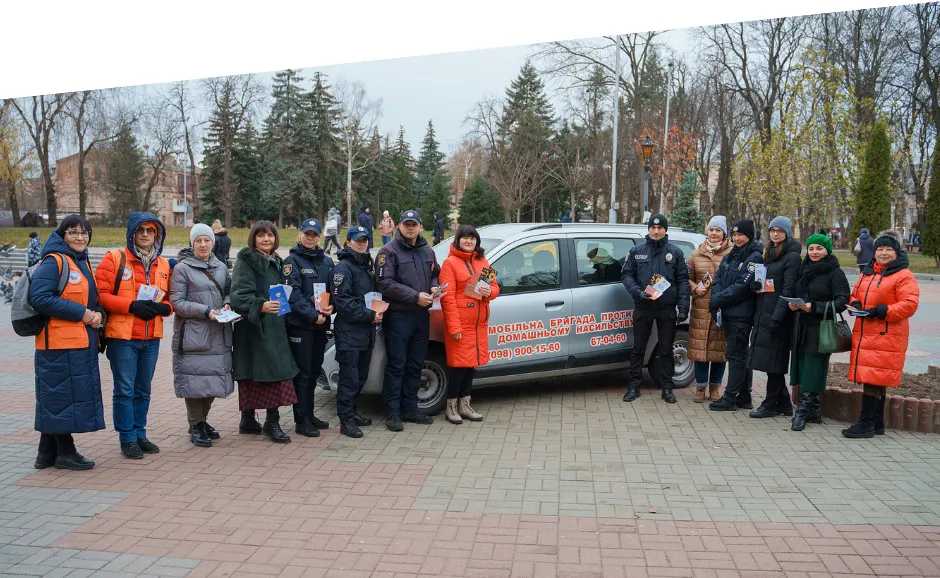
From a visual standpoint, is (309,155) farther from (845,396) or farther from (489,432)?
(845,396)

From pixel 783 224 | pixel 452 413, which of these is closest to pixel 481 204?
pixel 783 224

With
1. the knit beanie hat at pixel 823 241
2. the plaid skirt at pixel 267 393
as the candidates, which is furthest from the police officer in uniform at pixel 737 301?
the plaid skirt at pixel 267 393

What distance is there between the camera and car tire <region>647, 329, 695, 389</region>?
7578 mm

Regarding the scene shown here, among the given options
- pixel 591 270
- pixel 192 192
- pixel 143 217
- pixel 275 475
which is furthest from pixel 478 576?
pixel 192 192

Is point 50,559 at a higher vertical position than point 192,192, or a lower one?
lower

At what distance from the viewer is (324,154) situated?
17.7m

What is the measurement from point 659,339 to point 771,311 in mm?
1132

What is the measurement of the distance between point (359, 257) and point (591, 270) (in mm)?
2518

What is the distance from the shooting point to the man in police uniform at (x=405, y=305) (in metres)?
5.99

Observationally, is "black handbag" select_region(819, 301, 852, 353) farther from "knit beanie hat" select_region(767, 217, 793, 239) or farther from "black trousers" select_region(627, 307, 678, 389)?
"black trousers" select_region(627, 307, 678, 389)

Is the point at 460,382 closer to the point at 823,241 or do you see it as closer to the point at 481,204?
the point at 823,241

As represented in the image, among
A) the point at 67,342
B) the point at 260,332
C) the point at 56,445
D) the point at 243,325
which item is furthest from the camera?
the point at 243,325

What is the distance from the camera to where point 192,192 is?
12609 mm

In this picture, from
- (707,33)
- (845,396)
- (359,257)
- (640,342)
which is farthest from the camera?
(707,33)
